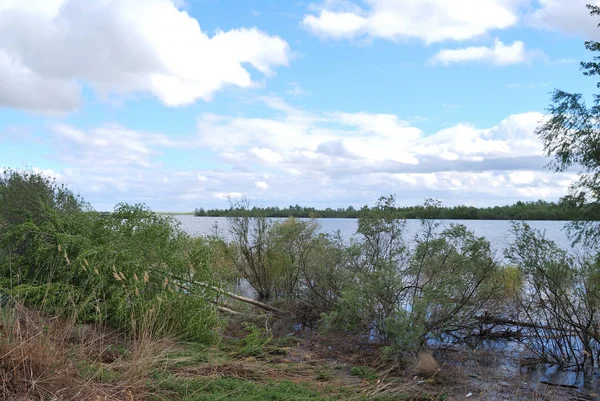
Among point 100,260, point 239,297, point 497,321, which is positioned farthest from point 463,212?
point 100,260

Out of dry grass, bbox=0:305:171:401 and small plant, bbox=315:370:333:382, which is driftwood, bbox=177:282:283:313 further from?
dry grass, bbox=0:305:171:401

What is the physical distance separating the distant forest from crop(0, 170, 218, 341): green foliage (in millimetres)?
3892

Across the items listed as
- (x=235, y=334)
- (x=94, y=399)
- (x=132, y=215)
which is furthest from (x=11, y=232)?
(x=94, y=399)

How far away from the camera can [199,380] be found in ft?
19.0

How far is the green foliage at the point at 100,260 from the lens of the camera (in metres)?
7.36

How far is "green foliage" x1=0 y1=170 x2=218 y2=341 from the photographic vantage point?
7359 mm

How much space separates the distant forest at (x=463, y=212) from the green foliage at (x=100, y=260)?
3892 millimetres

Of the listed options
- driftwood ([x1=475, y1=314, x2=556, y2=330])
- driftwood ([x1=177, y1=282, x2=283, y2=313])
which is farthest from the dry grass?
driftwood ([x1=475, y1=314, x2=556, y2=330])

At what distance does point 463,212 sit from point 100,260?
10288 mm

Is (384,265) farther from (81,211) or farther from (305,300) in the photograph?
(81,211)

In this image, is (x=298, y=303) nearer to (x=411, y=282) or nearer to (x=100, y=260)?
(x=411, y=282)

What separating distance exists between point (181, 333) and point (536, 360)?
21.0ft

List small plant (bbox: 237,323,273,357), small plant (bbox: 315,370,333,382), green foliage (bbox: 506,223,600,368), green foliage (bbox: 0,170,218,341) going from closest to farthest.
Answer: small plant (bbox: 315,370,333,382) < green foliage (bbox: 0,170,218,341) < small plant (bbox: 237,323,273,357) < green foliage (bbox: 506,223,600,368)

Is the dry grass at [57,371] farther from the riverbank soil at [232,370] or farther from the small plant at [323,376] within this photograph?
the small plant at [323,376]
